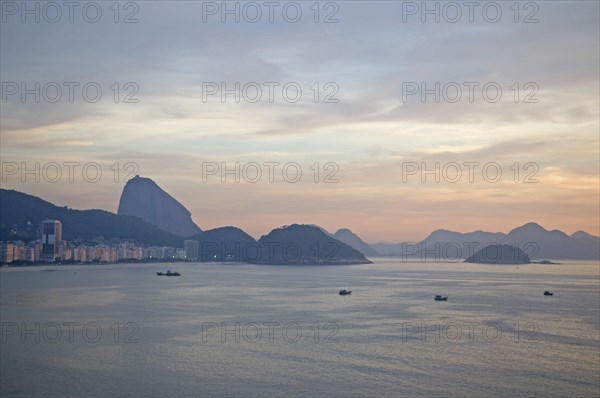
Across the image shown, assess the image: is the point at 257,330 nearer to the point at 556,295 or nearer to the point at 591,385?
the point at 591,385

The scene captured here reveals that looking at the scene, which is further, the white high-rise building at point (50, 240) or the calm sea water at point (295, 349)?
the white high-rise building at point (50, 240)

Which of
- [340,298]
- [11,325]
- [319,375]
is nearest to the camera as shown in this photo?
[319,375]

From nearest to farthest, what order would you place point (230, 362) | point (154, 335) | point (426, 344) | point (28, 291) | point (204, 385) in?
1. point (204, 385)
2. point (230, 362)
3. point (426, 344)
4. point (154, 335)
5. point (28, 291)

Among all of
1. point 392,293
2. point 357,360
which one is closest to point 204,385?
point 357,360

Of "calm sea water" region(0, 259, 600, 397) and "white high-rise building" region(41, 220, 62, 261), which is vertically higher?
"white high-rise building" region(41, 220, 62, 261)

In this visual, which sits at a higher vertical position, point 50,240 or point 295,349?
point 50,240

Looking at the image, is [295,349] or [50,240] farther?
[50,240]

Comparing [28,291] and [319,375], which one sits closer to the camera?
[319,375]

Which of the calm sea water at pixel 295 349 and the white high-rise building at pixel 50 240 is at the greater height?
the white high-rise building at pixel 50 240

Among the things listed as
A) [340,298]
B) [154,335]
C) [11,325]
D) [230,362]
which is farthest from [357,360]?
[340,298]

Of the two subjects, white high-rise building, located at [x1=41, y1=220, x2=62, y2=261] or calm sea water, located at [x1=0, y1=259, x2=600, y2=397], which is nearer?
calm sea water, located at [x1=0, y1=259, x2=600, y2=397]
